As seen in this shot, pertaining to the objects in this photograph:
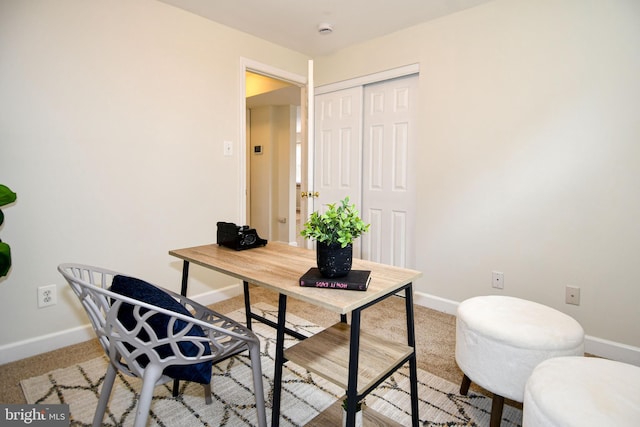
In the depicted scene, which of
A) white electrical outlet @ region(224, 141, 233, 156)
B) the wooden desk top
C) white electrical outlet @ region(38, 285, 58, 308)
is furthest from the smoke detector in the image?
white electrical outlet @ region(38, 285, 58, 308)

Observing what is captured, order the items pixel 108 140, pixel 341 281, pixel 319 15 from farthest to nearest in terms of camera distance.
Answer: pixel 319 15
pixel 108 140
pixel 341 281

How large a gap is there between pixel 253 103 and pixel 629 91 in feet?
14.7

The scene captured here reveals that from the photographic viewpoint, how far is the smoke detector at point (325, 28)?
2.88 meters

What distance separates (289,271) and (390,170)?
199 centimetres

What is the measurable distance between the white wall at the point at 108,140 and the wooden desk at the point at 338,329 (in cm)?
106

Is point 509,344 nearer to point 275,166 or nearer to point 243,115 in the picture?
point 243,115

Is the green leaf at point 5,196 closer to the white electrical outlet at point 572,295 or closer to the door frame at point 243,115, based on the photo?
the door frame at point 243,115

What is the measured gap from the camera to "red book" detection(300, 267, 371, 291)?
122cm

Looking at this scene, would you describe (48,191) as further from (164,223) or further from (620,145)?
(620,145)

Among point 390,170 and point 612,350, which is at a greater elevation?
point 390,170

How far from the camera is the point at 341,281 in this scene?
125 centimetres

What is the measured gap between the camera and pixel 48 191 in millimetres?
2156

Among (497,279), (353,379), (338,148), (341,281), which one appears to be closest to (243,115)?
(338,148)

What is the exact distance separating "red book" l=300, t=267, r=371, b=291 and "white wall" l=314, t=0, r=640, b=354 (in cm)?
166
